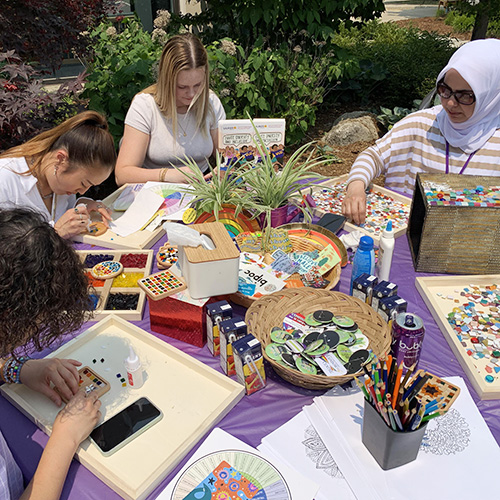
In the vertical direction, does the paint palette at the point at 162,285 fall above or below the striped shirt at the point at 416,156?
below

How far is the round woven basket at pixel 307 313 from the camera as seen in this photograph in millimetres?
1228

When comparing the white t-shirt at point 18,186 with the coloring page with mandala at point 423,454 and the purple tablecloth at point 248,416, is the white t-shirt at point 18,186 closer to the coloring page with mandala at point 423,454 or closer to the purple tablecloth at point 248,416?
the purple tablecloth at point 248,416

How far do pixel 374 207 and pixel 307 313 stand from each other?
97 centimetres

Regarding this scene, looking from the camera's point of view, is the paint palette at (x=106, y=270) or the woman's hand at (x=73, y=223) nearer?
the paint palette at (x=106, y=270)

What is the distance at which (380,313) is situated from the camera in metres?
1.41

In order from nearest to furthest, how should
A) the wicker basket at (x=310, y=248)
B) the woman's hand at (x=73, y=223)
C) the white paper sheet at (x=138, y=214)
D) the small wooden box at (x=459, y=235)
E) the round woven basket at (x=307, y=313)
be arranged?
the round woven basket at (x=307, y=313)
the wicker basket at (x=310, y=248)
the small wooden box at (x=459, y=235)
the woman's hand at (x=73, y=223)
the white paper sheet at (x=138, y=214)

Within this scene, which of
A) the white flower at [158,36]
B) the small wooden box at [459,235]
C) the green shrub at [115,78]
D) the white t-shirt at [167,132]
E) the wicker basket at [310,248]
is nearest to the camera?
the wicker basket at [310,248]

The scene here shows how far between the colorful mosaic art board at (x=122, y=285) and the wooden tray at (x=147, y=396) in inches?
2.7

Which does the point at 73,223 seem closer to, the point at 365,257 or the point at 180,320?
the point at 180,320

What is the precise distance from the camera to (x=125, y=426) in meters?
1.17

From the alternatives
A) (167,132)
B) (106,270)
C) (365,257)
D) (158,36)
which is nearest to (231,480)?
(365,257)

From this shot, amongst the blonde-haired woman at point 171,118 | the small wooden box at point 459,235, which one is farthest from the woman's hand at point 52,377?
the blonde-haired woman at point 171,118

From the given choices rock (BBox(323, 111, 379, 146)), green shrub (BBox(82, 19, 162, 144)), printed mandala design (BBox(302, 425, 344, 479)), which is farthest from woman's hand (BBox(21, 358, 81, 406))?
rock (BBox(323, 111, 379, 146))

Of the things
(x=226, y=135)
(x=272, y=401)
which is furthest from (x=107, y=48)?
(x=272, y=401)
